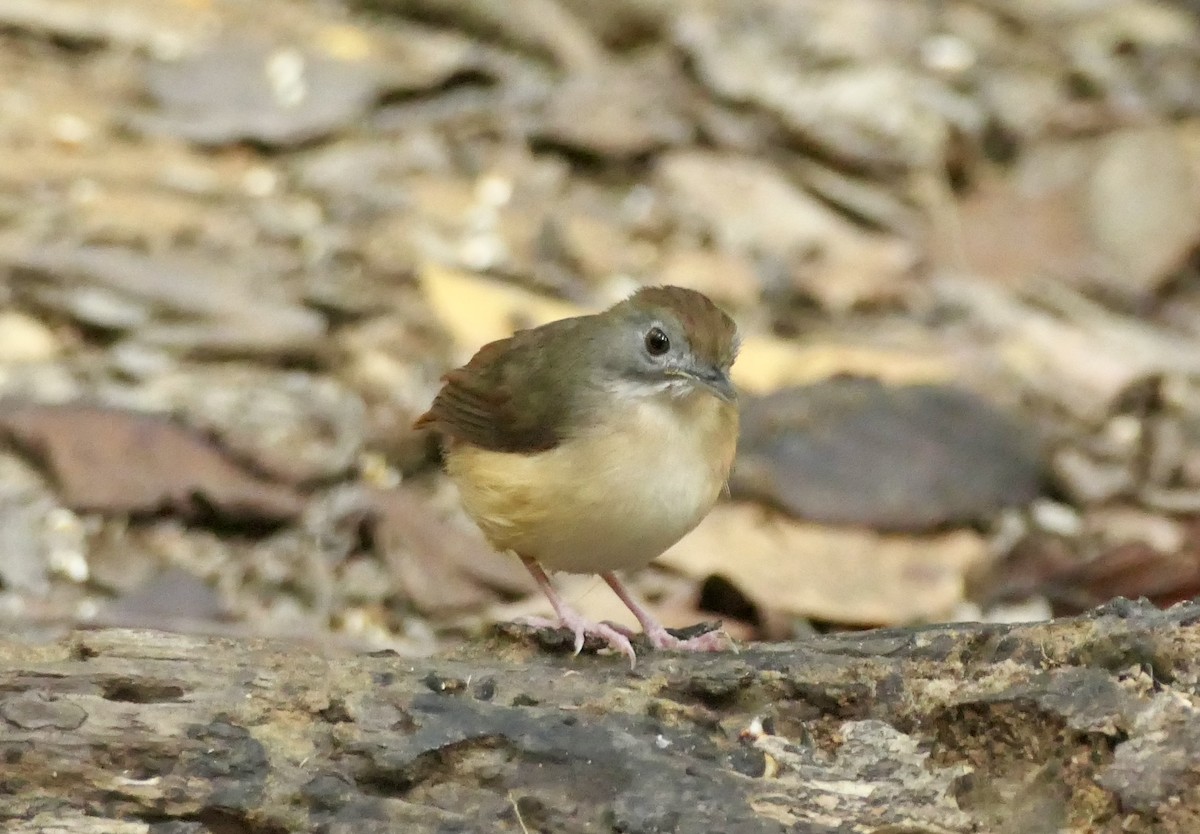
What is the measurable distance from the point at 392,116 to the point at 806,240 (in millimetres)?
2240

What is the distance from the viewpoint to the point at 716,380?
12.8 ft

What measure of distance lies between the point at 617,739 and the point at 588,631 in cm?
66

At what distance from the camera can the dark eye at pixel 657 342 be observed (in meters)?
4.00

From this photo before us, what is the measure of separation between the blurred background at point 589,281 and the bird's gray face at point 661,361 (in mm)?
1118

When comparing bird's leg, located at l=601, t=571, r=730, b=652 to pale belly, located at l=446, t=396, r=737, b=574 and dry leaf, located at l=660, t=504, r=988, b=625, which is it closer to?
pale belly, located at l=446, t=396, r=737, b=574

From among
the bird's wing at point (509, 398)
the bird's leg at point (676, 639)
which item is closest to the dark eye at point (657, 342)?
the bird's wing at point (509, 398)

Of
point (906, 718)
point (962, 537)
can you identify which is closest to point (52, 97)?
point (962, 537)

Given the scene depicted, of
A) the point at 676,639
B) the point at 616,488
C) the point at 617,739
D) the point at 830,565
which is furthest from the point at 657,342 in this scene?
the point at 830,565

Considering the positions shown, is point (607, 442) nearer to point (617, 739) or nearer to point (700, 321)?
point (700, 321)

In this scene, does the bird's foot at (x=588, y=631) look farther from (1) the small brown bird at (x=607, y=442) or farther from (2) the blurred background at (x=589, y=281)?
(2) the blurred background at (x=589, y=281)

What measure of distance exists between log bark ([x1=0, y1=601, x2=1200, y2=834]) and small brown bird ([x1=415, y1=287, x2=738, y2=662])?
1.62ft

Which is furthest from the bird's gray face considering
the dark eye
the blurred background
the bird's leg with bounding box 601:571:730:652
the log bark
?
the blurred background

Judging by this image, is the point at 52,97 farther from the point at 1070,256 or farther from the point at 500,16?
the point at 1070,256

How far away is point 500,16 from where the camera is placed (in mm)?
8219
